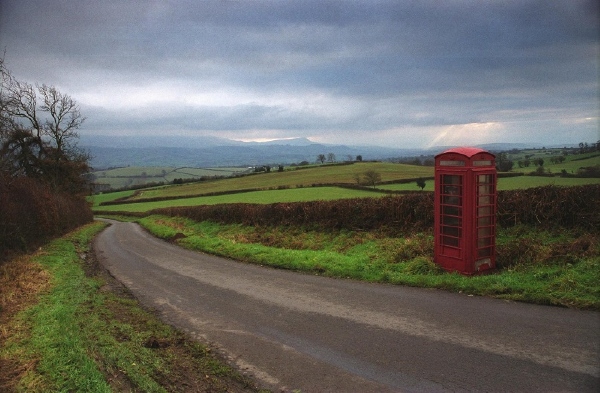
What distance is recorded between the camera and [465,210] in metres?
8.14

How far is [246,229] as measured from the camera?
19.9 metres

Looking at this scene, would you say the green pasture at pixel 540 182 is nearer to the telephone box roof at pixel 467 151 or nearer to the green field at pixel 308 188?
the green field at pixel 308 188

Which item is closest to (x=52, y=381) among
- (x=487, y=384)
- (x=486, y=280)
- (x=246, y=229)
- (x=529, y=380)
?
(x=487, y=384)

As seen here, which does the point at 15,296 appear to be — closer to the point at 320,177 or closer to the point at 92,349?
the point at 92,349

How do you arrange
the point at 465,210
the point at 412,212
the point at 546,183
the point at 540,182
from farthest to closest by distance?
the point at 540,182 < the point at 546,183 < the point at 412,212 < the point at 465,210

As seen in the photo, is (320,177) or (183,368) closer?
(183,368)

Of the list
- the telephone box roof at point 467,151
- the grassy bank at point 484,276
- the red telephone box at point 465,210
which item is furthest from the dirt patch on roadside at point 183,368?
the telephone box roof at point 467,151

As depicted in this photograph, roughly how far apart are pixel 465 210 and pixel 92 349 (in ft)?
24.9

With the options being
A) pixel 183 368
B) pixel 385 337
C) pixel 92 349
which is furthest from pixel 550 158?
pixel 92 349

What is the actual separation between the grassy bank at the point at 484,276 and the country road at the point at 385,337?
453 mm

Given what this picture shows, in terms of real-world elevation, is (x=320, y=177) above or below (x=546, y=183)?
below

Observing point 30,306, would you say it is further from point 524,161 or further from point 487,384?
point 524,161

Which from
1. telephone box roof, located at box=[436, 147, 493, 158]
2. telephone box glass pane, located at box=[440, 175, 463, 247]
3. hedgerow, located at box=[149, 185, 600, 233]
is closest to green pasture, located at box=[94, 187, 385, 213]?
hedgerow, located at box=[149, 185, 600, 233]

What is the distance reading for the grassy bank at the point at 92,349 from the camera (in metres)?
4.53
